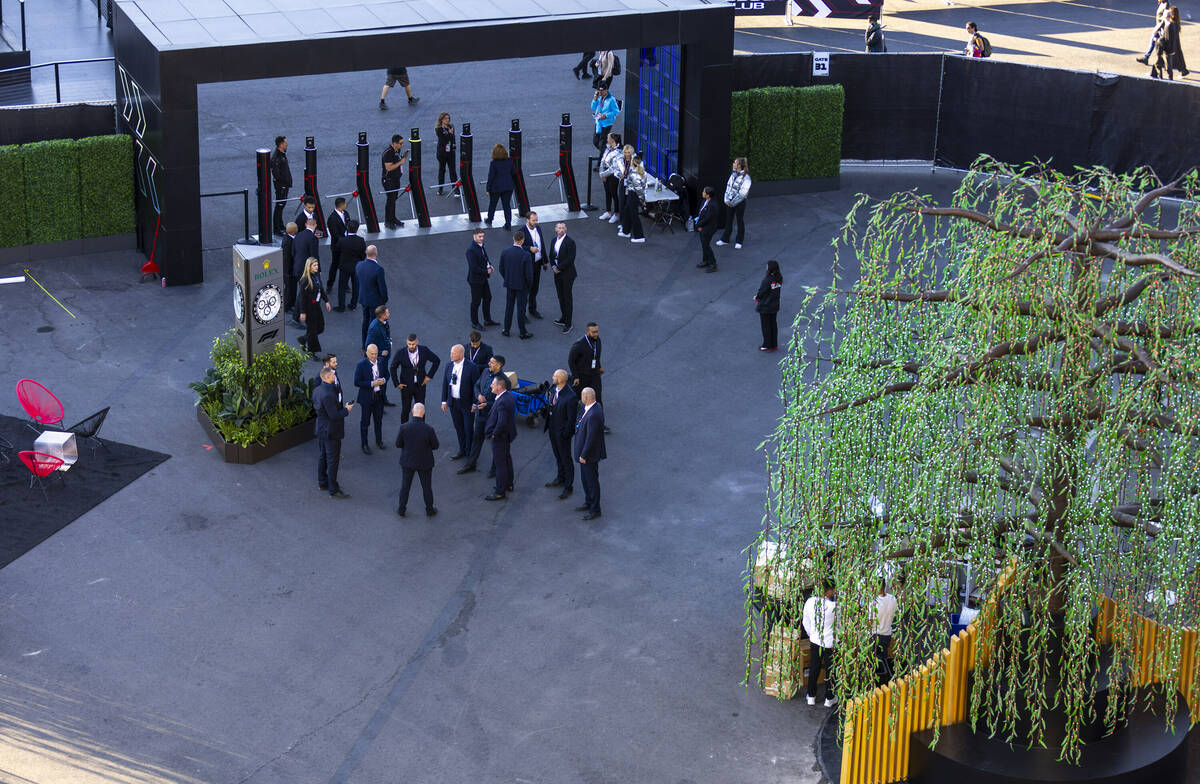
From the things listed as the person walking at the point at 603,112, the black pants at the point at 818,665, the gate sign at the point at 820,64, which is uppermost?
the gate sign at the point at 820,64

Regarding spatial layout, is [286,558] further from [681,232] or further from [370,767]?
[681,232]

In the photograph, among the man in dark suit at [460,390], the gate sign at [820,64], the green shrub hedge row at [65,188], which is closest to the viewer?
the man in dark suit at [460,390]

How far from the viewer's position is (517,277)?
874 inches

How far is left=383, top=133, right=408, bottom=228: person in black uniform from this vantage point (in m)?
26.2

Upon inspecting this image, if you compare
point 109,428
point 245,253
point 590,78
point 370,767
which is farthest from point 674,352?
point 590,78

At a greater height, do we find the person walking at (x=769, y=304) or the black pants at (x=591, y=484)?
the person walking at (x=769, y=304)

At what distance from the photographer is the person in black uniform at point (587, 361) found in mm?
19484

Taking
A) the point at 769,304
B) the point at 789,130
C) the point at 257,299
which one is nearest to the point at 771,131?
the point at 789,130

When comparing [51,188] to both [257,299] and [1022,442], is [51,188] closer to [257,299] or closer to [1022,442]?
[257,299]

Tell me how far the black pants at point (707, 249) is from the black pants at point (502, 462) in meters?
7.48

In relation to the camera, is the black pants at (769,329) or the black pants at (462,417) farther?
the black pants at (769,329)

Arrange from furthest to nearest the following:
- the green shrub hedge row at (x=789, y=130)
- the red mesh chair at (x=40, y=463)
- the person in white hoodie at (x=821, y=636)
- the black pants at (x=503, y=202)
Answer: the green shrub hedge row at (x=789, y=130) → the black pants at (x=503, y=202) → the red mesh chair at (x=40, y=463) → the person in white hoodie at (x=821, y=636)

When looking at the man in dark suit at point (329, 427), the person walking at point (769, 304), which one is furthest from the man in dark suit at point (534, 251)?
the man in dark suit at point (329, 427)

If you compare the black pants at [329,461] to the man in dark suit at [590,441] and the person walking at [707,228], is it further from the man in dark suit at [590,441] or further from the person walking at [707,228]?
the person walking at [707,228]
